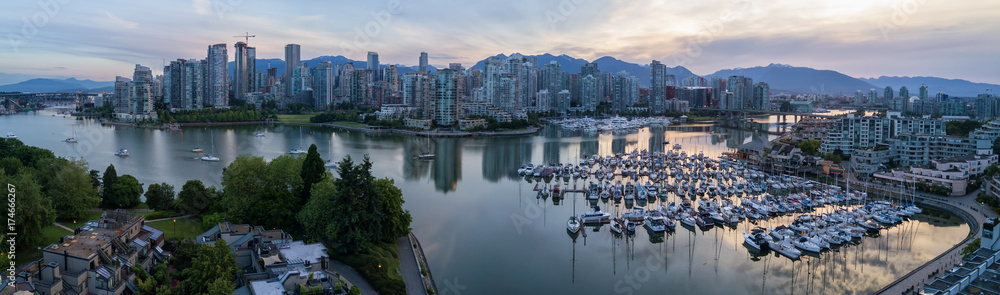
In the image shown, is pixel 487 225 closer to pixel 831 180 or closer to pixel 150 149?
pixel 831 180

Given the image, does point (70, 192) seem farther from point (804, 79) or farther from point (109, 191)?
point (804, 79)

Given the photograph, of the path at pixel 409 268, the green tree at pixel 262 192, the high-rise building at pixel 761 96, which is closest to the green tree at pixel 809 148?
the path at pixel 409 268

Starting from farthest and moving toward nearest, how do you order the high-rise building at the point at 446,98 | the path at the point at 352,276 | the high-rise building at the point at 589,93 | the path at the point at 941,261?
the high-rise building at the point at 589,93 → the high-rise building at the point at 446,98 → the path at the point at 941,261 → the path at the point at 352,276

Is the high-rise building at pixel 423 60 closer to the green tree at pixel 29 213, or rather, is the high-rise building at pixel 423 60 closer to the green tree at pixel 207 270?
the green tree at pixel 29 213

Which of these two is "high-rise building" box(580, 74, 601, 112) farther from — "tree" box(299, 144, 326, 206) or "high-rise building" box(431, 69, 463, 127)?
"tree" box(299, 144, 326, 206)

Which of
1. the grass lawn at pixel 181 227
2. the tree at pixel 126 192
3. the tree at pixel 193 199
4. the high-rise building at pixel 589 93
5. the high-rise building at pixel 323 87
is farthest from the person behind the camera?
the high-rise building at pixel 323 87

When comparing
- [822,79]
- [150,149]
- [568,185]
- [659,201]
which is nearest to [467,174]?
[568,185]

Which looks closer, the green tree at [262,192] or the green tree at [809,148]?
the green tree at [262,192]

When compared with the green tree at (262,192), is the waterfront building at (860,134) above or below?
above

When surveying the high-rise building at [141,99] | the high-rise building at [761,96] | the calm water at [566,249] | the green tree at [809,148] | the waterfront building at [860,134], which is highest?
the high-rise building at [761,96]
